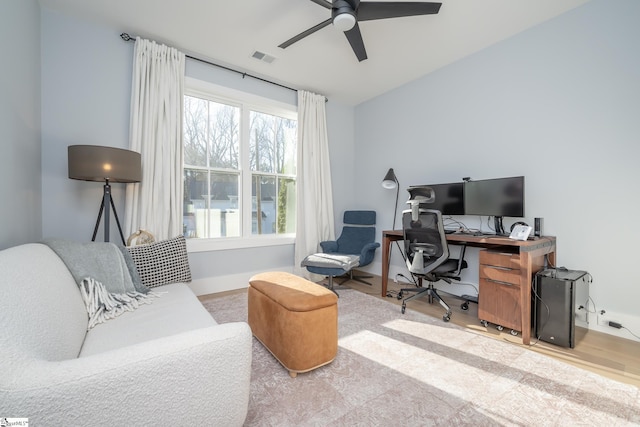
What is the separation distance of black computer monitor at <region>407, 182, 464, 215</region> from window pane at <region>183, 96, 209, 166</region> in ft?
8.59

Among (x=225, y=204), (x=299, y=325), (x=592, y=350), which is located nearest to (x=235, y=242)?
(x=225, y=204)

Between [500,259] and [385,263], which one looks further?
[385,263]

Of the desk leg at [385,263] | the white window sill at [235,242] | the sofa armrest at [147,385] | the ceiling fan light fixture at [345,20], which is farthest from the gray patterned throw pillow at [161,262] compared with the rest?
the ceiling fan light fixture at [345,20]

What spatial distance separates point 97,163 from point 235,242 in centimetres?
165

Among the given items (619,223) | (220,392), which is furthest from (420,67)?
(220,392)

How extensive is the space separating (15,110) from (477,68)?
412 cm

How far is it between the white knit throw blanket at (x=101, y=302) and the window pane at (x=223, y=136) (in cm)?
200

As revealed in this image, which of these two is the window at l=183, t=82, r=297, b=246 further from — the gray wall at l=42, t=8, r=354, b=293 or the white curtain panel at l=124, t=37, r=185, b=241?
the gray wall at l=42, t=8, r=354, b=293

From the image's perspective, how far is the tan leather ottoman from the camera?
5.08 ft

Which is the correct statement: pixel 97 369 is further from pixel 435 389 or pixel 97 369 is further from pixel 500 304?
pixel 500 304

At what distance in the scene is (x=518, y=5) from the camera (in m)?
2.20

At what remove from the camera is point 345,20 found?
1.95m

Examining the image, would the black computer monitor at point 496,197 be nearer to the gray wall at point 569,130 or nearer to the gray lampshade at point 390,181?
the gray wall at point 569,130

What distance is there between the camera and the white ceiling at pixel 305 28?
7.31 ft
